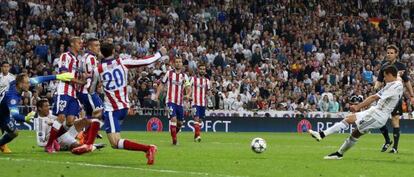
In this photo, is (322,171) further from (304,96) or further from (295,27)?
(295,27)

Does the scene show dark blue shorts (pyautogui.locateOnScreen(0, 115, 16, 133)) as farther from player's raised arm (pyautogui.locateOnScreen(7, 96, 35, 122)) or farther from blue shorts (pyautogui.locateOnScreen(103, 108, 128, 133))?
blue shorts (pyautogui.locateOnScreen(103, 108, 128, 133))

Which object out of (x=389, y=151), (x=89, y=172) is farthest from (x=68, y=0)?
(x=89, y=172)

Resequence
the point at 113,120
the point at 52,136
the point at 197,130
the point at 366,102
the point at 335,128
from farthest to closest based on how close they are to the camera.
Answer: the point at 197,130
the point at 335,128
the point at 52,136
the point at 366,102
the point at 113,120

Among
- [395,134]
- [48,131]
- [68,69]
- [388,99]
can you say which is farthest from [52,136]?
[395,134]

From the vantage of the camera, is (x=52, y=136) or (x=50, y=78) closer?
(x=50, y=78)

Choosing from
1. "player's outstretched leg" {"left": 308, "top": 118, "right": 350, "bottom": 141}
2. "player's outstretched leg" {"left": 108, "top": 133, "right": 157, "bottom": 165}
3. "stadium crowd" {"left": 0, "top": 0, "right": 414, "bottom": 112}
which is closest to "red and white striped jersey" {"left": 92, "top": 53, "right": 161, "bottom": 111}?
"player's outstretched leg" {"left": 108, "top": 133, "right": 157, "bottom": 165}

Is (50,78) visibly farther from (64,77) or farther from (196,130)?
(196,130)

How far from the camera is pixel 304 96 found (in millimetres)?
38406

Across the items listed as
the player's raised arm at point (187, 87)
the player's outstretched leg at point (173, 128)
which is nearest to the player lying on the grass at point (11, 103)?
the player's outstretched leg at point (173, 128)

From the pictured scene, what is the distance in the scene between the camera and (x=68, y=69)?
1866 centimetres

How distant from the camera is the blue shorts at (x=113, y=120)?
15589 millimetres

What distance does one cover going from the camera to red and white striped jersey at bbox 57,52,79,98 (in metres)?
18.5

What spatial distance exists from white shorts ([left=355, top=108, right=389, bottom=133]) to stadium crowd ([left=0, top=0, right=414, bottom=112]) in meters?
16.2

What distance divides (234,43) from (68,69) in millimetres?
23306
